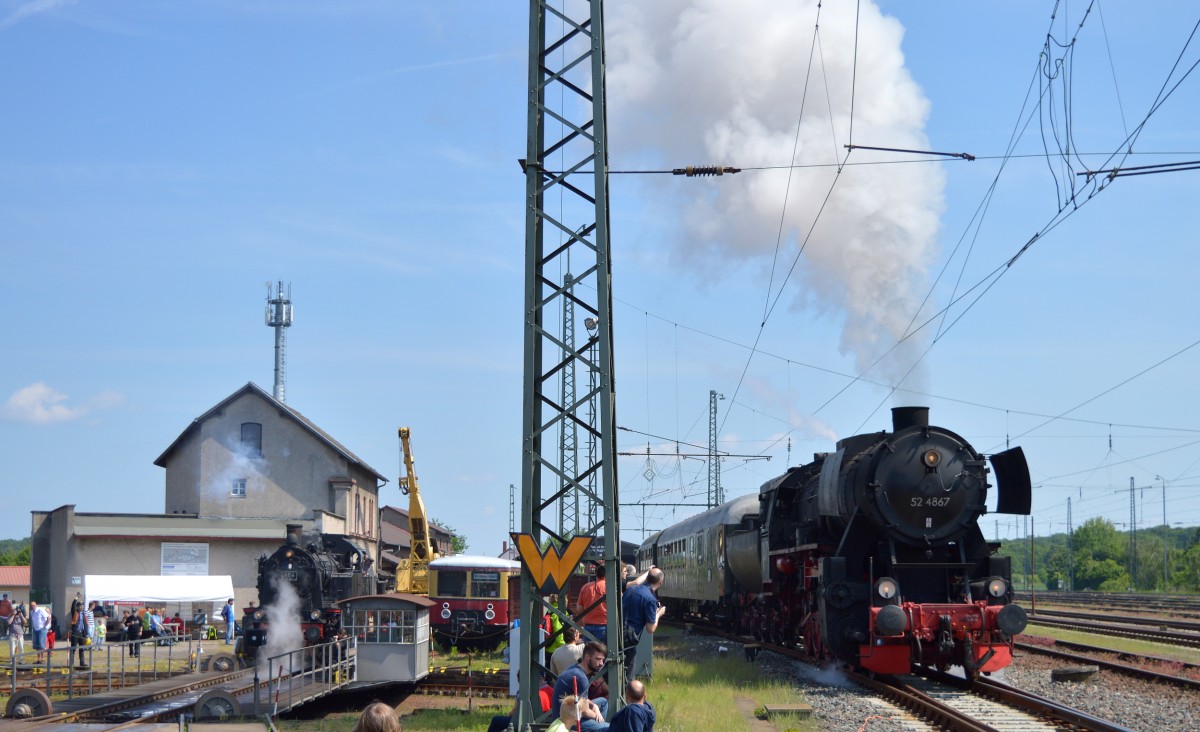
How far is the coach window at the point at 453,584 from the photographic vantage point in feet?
101

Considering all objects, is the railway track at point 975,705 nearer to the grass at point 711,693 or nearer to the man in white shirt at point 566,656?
the grass at point 711,693

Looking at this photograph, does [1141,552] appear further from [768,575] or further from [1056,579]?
[768,575]

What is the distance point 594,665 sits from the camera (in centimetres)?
1031

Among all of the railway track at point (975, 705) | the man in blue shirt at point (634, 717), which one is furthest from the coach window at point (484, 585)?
the man in blue shirt at point (634, 717)

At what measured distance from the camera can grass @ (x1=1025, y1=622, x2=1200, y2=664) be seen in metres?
22.8

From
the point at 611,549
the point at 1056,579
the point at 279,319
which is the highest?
the point at 279,319

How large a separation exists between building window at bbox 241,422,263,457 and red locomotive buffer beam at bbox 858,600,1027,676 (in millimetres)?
40249

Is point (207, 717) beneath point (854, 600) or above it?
beneath

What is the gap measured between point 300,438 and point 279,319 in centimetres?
4683

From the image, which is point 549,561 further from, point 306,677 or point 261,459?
point 261,459

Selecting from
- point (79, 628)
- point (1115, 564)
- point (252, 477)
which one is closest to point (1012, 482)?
point (79, 628)

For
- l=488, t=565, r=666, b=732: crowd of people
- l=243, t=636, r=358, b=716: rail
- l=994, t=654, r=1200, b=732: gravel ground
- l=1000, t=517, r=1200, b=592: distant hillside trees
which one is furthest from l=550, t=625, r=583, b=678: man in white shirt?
l=1000, t=517, r=1200, b=592: distant hillside trees

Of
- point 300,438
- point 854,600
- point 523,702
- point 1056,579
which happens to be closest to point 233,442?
point 300,438

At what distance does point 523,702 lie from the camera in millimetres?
11195
